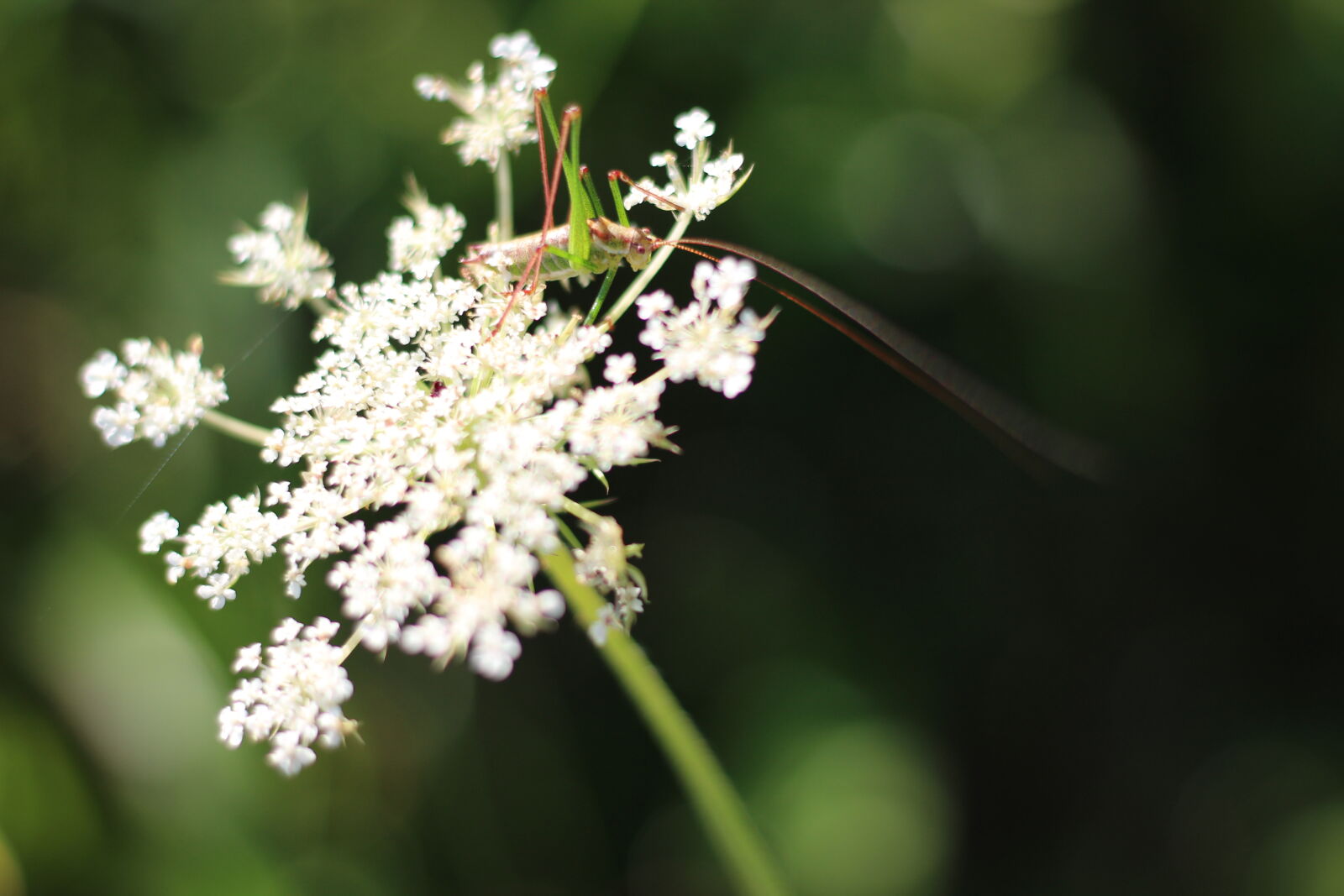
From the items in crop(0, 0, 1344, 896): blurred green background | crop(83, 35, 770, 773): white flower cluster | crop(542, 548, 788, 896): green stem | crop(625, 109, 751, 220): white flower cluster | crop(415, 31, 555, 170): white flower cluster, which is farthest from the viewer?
crop(0, 0, 1344, 896): blurred green background

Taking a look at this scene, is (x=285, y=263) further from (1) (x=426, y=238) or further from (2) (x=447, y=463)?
(2) (x=447, y=463)

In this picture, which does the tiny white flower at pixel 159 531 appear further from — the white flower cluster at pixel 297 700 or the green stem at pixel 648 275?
the green stem at pixel 648 275

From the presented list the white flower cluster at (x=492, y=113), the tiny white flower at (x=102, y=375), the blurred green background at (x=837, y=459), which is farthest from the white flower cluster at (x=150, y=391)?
the blurred green background at (x=837, y=459)

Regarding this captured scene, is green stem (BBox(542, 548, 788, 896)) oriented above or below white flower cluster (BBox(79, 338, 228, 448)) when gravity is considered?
below

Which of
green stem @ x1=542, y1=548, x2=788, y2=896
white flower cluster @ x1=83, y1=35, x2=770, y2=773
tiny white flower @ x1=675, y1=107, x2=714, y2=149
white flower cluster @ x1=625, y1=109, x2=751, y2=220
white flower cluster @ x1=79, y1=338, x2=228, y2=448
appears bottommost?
green stem @ x1=542, y1=548, x2=788, y2=896

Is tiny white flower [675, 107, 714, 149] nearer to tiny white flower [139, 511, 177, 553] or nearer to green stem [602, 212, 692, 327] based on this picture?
green stem [602, 212, 692, 327]

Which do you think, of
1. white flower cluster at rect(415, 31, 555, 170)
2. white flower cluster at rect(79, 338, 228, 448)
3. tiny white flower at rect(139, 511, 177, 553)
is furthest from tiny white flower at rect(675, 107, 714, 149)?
tiny white flower at rect(139, 511, 177, 553)

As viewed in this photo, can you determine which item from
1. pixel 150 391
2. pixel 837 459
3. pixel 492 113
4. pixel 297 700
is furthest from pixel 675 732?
pixel 837 459

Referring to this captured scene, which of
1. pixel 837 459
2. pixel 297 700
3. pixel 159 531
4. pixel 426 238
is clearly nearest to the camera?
pixel 297 700
